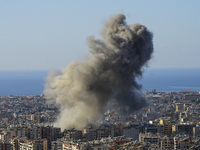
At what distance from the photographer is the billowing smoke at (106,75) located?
38.9 m

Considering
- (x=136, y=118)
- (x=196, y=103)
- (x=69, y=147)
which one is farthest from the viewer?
(x=196, y=103)

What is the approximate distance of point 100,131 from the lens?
38969mm

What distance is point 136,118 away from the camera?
169 feet

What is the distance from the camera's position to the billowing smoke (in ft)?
128

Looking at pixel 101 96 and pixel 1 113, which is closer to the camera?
pixel 101 96

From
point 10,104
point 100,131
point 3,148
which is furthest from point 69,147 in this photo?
point 10,104

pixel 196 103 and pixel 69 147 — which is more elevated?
pixel 196 103

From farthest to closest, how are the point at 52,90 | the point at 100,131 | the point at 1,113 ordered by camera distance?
1. the point at 1,113
2. the point at 52,90
3. the point at 100,131

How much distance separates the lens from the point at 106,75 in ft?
129

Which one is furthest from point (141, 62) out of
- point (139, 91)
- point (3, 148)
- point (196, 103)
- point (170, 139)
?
point (196, 103)

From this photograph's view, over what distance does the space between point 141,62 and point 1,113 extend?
78.3 feet

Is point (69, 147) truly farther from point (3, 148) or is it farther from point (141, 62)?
point (141, 62)

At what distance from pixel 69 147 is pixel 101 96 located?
27.6ft

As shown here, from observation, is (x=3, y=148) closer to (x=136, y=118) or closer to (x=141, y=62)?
(x=141, y=62)
